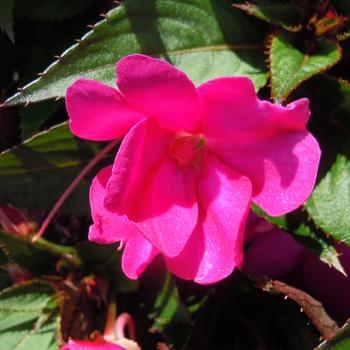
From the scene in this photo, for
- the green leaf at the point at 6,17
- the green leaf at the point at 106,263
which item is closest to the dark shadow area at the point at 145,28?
the green leaf at the point at 6,17

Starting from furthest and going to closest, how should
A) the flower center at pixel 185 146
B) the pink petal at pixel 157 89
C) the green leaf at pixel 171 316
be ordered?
the green leaf at pixel 171 316, the flower center at pixel 185 146, the pink petal at pixel 157 89

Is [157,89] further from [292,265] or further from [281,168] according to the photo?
[292,265]

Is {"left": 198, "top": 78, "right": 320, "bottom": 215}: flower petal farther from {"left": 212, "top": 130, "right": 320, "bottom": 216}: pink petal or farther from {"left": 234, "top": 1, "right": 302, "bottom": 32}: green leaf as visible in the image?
{"left": 234, "top": 1, "right": 302, "bottom": 32}: green leaf

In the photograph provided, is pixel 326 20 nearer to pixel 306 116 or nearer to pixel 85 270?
pixel 306 116

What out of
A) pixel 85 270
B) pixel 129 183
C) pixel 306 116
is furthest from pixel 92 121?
pixel 85 270

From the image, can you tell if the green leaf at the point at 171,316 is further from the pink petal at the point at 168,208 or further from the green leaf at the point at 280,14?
the green leaf at the point at 280,14

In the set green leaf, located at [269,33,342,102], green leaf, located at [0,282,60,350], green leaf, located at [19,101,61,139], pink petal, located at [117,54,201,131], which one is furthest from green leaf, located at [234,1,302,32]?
green leaf, located at [0,282,60,350]
